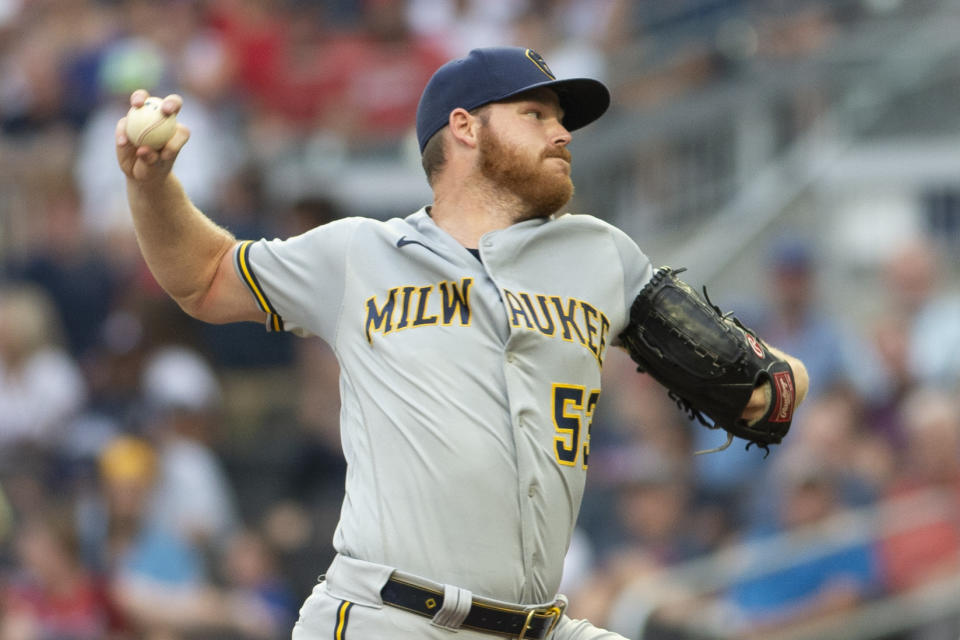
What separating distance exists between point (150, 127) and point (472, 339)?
3.07 ft

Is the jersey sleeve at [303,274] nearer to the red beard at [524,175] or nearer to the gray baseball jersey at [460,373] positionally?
the gray baseball jersey at [460,373]

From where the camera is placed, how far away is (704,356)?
3.88 m

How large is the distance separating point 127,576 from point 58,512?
23.8 inches

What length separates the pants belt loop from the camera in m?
3.52

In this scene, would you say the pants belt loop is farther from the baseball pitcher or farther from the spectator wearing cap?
the spectator wearing cap

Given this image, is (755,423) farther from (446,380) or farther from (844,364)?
(844,364)

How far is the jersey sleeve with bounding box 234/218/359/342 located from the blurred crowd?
3178mm

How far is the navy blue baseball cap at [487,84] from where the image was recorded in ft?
12.7

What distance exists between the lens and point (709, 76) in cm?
947

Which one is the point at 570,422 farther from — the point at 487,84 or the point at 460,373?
the point at 487,84

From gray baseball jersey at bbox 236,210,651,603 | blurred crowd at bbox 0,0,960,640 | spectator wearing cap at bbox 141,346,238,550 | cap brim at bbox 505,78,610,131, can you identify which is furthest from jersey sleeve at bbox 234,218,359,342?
spectator wearing cap at bbox 141,346,238,550

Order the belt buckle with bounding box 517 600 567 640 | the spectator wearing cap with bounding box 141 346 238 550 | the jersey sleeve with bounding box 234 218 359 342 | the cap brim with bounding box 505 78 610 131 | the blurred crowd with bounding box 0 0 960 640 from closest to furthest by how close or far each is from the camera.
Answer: the belt buckle with bounding box 517 600 567 640 < the jersey sleeve with bounding box 234 218 359 342 < the cap brim with bounding box 505 78 610 131 < the blurred crowd with bounding box 0 0 960 640 < the spectator wearing cap with bounding box 141 346 238 550

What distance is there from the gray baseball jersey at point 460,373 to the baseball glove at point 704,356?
0.09 m

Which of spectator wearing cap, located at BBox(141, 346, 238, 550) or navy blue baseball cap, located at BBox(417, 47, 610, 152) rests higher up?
navy blue baseball cap, located at BBox(417, 47, 610, 152)
